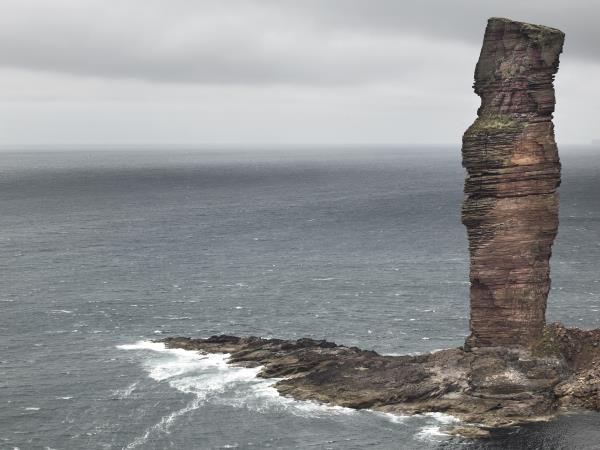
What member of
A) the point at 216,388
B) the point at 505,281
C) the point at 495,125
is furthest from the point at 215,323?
the point at 495,125

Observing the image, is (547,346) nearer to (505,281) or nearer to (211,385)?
(505,281)

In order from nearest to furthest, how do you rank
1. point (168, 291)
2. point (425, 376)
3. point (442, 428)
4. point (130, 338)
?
point (442, 428)
point (425, 376)
point (130, 338)
point (168, 291)

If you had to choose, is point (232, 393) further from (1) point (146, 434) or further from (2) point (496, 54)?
(2) point (496, 54)

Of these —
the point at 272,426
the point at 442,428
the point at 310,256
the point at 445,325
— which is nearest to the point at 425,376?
the point at 442,428

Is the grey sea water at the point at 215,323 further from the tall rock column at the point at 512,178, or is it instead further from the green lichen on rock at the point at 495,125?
the green lichen on rock at the point at 495,125

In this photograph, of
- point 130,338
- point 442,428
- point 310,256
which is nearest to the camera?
point 442,428

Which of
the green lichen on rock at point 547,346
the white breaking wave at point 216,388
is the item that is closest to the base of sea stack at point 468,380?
the green lichen on rock at point 547,346

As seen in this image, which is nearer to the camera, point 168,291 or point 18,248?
point 168,291

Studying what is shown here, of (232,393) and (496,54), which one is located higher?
(496,54)
